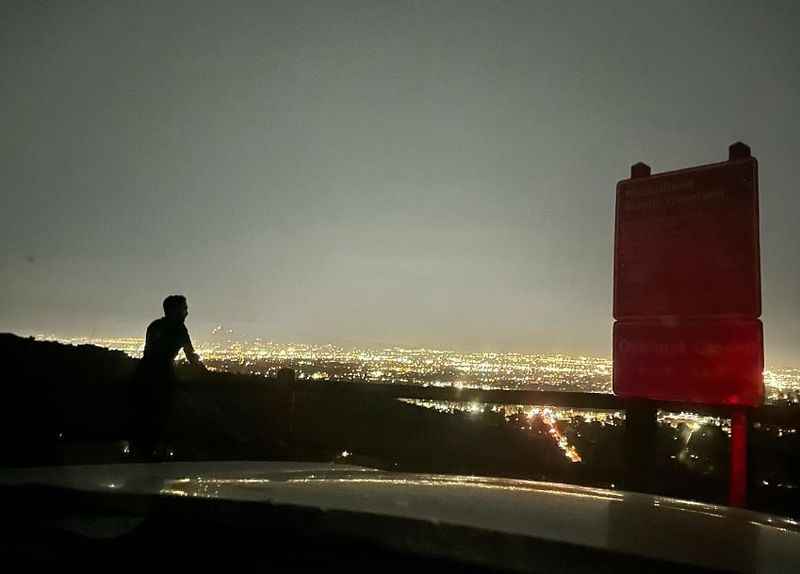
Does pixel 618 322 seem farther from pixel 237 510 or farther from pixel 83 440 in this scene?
pixel 83 440

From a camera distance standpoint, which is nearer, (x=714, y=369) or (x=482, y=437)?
(x=714, y=369)

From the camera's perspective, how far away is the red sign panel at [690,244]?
13.2 feet

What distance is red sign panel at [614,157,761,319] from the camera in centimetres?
403

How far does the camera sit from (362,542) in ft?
6.94

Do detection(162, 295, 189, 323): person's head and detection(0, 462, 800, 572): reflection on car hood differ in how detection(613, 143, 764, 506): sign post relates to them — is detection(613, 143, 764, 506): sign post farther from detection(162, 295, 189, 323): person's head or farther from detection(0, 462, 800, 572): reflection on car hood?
detection(162, 295, 189, 323): person's head

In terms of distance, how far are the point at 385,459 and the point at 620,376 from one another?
331cm

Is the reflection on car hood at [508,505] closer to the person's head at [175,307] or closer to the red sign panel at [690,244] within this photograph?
the red sign panel at [690,244]

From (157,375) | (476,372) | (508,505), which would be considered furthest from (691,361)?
(476,372)

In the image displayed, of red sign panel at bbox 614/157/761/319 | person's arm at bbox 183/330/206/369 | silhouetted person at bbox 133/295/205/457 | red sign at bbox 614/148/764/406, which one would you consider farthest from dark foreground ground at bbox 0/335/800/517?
red sign panel at bbox 614/157/761/319

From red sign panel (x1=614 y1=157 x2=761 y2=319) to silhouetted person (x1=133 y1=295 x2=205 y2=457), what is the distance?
4.61m

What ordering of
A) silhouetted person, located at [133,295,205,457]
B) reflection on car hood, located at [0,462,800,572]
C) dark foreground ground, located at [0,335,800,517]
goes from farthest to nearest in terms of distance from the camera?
1. silhouetted person, located at [133,295,205,457]
2. dark foreground ground, located at [0,335,800,517]
3. reflection on car hood, located at [0,462,800,572]

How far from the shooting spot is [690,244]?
427 centimetres

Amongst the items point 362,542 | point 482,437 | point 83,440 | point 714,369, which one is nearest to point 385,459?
point 482,437

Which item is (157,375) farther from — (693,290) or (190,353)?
(693,290)
